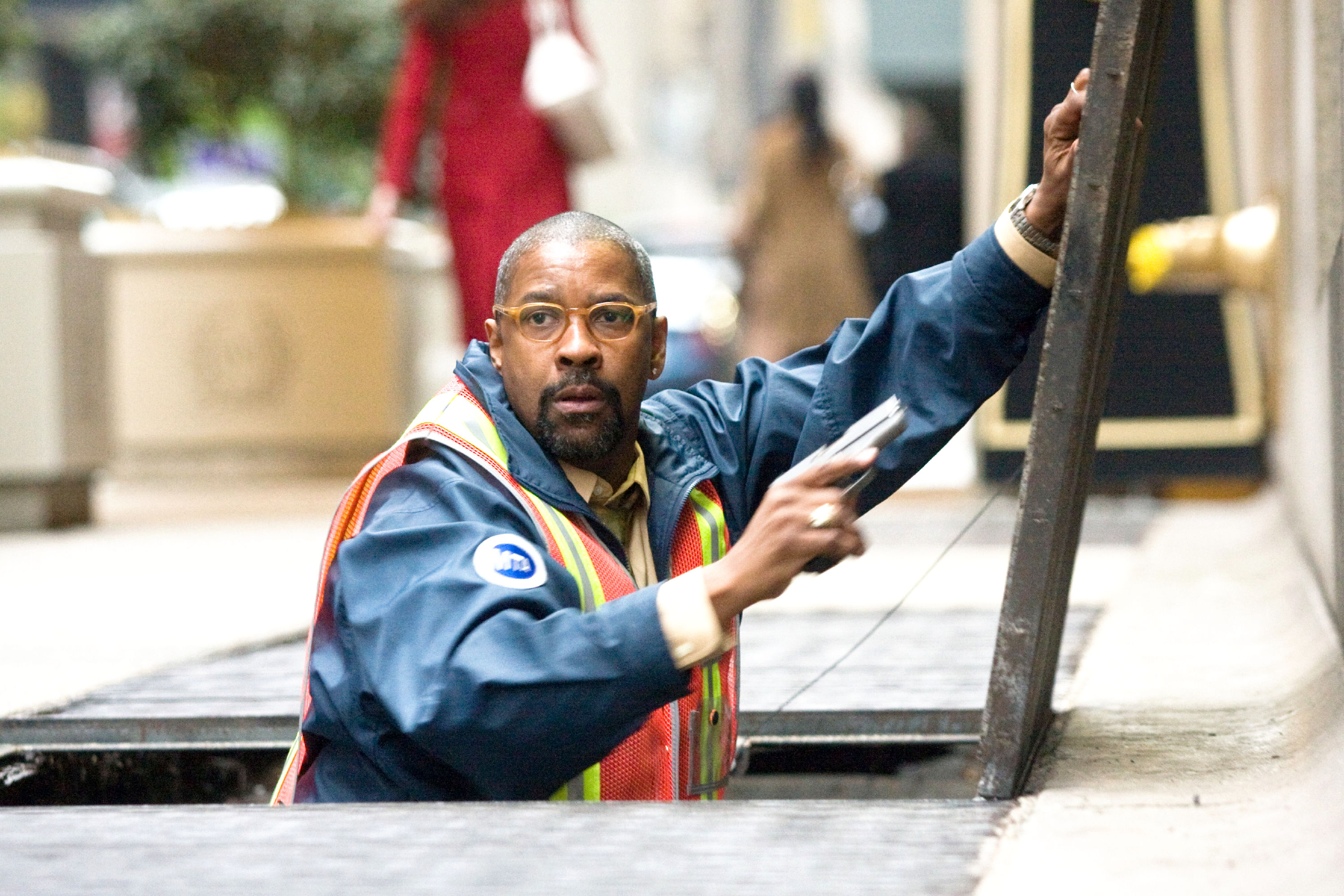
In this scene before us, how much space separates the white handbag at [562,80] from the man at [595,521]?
4.00 m

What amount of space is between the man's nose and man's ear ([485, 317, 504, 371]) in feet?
0.39

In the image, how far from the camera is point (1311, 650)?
309 centimetres

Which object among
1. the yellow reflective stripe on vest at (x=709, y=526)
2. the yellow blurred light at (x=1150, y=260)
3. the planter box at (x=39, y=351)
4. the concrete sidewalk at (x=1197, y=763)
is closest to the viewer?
the concrete sidewalk at (x=1197, y=763)

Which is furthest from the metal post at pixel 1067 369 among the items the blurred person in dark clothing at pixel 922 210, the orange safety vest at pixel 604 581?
the blurred person in dark clothing at pixel 922 210

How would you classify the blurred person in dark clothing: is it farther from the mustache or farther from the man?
the mustache

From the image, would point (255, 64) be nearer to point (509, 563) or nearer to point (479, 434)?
point (479, 434)

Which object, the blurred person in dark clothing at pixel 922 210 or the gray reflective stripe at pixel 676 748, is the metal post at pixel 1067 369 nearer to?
the gray reflective stripe at pixel 676 748

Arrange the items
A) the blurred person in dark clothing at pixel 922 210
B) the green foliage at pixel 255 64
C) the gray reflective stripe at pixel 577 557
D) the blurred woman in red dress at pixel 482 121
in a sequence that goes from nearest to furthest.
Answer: the gray reflective stripe at pixel 577 557 < the blurred woman in red dress at pixel 482 121 < the blurred person in dark clothing at pixel 922 210 < the green foliage at pixel 255 64

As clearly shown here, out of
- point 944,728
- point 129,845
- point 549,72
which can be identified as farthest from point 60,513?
point 129,845

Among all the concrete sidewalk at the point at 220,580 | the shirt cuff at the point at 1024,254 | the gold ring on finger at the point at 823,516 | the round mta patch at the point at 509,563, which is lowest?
the concrete sidewalk at the point at 220,580

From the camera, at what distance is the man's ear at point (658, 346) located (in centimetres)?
264

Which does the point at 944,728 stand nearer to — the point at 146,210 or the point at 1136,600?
the point at 1136,600

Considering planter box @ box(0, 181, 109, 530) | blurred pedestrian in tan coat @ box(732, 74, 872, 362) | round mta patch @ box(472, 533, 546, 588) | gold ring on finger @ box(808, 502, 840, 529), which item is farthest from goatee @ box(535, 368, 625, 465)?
blurred pedestrian in tan coat @ box(732, 74, 872, 362)

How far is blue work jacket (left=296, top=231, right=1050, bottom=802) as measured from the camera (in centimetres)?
218
